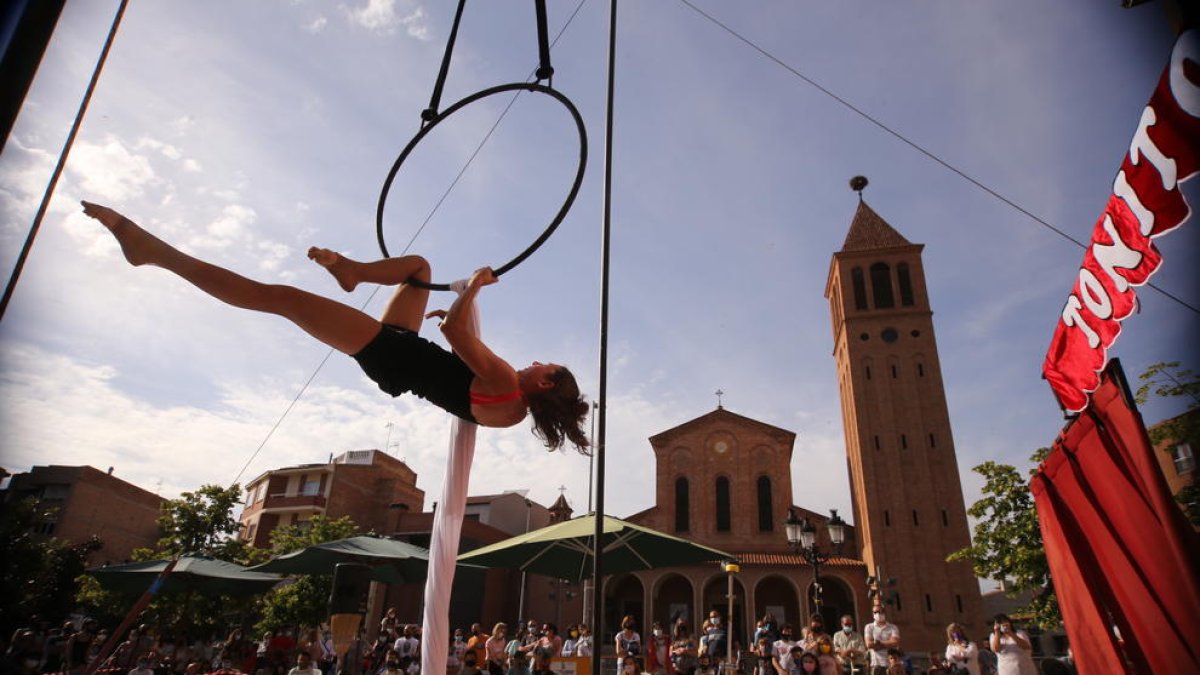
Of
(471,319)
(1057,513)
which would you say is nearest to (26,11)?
(471,319)

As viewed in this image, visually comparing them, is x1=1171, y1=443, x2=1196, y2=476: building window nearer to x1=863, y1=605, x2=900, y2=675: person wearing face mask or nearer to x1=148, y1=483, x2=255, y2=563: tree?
x1=863, y1=605, x2=900, y2=675: person wearing face mask

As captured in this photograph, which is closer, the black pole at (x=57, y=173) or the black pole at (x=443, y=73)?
the black pole at (x=57, y=173)

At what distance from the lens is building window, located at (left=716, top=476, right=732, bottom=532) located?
1391 inches

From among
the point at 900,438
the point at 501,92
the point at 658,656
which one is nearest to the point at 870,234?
the point at 900,438

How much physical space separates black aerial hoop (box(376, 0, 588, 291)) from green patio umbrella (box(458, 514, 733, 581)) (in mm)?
5081

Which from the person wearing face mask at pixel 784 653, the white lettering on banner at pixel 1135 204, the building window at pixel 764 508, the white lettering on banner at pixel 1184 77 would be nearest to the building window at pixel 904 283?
the building window at pixel 764 508

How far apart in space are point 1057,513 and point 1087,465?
0.79m

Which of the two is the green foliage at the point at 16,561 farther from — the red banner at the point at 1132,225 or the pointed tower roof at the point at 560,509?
the pointed tower roof at the point at 560,509

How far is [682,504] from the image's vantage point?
36.5 metres

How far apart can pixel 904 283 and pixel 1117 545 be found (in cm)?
3757

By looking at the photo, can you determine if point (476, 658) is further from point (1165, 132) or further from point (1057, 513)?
point (1165, 132)

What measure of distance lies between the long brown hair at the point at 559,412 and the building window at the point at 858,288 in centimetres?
3802

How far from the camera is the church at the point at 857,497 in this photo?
101ft

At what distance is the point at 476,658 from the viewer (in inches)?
403
